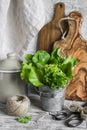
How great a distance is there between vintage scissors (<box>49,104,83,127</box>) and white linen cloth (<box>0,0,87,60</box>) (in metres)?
0.30

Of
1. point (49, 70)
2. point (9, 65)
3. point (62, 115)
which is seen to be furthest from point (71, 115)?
point (9, 65)

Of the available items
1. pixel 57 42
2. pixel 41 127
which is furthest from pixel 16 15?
pixel 41 127

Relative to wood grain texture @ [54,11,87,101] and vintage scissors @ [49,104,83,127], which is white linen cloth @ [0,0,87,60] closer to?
wood grain texture @ [54,11,87,101]

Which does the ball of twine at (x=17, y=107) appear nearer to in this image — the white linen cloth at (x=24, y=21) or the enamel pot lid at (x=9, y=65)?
the enamel pot lid at (x=9, y=65)

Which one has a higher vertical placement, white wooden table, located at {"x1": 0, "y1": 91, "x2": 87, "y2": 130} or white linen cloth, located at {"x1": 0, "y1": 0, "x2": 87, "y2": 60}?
white linen cloth, located at {"x1": 0, "y1": 0, "x2": 87, "y2": 60}

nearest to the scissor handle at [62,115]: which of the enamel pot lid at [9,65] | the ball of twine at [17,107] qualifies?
the ball of twine at [17,107]

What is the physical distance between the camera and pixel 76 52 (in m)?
1.12

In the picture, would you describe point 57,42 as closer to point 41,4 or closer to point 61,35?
point 61,35

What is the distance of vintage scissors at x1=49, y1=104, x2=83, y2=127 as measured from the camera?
3.08 feet

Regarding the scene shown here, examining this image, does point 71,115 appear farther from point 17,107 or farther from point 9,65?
point 9,65

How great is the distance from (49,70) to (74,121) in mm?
191

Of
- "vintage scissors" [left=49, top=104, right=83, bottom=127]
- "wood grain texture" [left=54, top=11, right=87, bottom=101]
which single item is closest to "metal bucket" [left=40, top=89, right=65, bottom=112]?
"vintage scissors" [left=49, top=104, right=83, bottom=127]

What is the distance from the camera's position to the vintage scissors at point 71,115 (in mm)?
938

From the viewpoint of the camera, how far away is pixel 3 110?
104 centimetres
